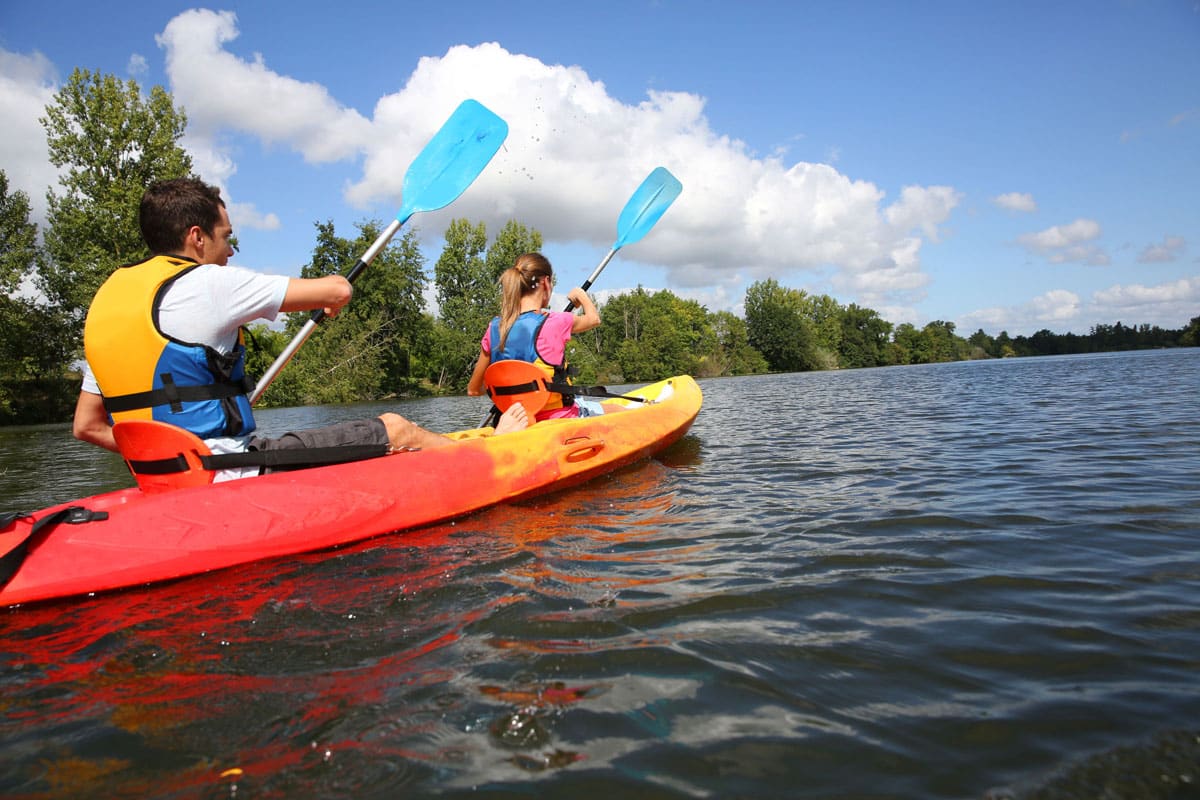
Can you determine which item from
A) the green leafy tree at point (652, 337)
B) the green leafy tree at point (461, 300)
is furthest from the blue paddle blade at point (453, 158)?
the green leafy tree at point (652, 337)

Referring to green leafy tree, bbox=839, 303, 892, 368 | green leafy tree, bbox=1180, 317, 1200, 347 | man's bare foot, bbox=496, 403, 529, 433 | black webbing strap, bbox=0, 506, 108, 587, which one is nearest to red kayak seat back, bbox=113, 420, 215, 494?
black webbing strap, bbox=0, 506, 108, 587

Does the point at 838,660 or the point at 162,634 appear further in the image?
the point at 162,634

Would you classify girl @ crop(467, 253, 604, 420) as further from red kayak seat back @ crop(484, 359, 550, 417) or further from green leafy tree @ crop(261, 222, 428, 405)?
green leafy tree @ crop(261, 222, 428, 405)

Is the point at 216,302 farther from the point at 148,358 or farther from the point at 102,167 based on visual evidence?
the point at 102,167

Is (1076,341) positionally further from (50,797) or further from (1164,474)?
(50,797)

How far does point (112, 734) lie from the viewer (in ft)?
5.10

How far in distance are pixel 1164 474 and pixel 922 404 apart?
242 inches

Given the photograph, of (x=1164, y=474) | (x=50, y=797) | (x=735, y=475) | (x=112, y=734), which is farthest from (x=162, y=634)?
(x=1164, y=474)

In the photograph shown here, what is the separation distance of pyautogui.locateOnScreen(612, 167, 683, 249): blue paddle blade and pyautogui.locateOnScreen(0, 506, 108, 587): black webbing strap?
609 centimetres

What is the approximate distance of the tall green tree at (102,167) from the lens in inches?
814

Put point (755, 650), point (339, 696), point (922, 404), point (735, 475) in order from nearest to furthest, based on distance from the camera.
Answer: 1. point (339, 696)
2. point (755, 650)
3. point (735, 475)
4. point (922, 404)

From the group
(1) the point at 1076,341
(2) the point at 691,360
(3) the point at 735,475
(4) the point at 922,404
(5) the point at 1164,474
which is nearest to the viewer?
(5) the point at 1164,474

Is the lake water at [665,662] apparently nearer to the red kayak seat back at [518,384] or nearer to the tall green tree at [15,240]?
the red kayak seat back at [518,384]

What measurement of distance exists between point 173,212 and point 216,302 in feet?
1.70
